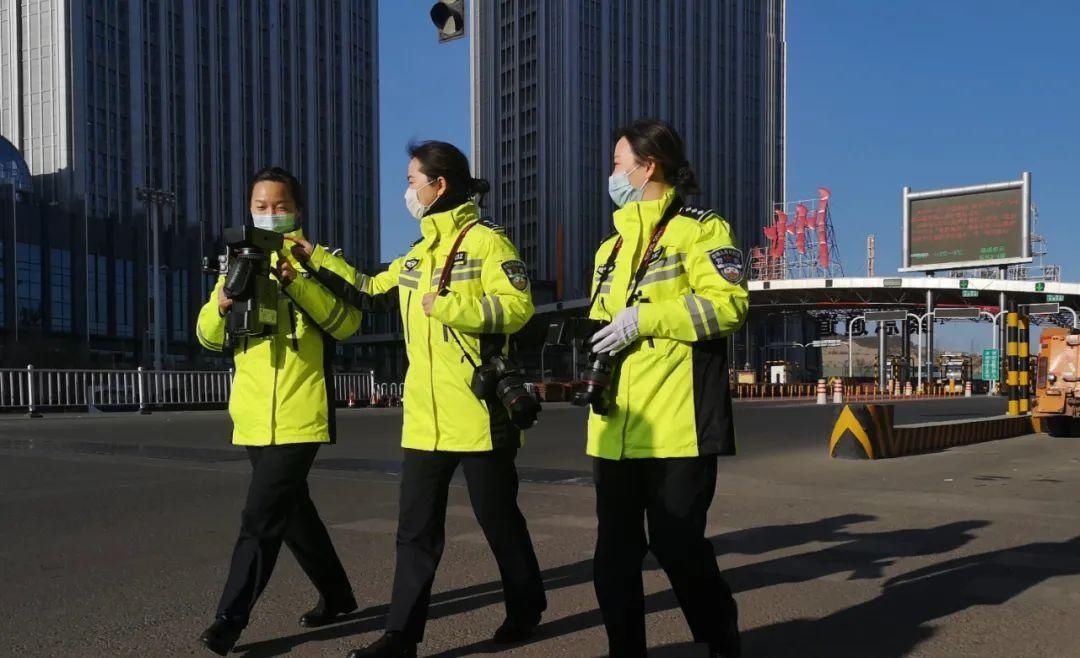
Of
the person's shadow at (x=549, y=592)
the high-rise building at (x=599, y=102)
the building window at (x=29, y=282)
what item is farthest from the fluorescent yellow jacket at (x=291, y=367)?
the high-rise building at (x=599, y=102)

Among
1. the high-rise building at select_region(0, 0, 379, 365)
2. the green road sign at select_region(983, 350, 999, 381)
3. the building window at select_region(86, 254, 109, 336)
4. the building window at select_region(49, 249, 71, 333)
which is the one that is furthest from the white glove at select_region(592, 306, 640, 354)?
the building window at select_region(86, 254, 109, 336)

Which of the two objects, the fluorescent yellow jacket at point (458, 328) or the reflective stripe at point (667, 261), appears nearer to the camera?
the reflective stripe at point (667, 261)

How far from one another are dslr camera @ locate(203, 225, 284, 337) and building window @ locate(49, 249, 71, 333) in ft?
186

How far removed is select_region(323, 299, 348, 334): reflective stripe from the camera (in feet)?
11.8

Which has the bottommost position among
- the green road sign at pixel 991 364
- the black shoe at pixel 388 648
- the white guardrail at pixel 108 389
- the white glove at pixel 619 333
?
the green road sign at pixel 991 364

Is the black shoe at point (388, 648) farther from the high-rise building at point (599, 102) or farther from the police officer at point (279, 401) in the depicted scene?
the high-rise building at point (599, 102)

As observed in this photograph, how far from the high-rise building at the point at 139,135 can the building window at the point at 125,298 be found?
0.27ft

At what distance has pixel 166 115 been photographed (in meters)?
64.7

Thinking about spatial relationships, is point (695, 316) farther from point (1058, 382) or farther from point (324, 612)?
point (1058, 382)

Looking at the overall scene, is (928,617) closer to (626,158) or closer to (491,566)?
(491,566)

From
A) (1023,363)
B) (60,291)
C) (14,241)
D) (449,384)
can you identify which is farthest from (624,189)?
(60,291)

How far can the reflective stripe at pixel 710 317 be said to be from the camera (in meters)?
2.92

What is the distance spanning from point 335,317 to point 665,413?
132 centimetres

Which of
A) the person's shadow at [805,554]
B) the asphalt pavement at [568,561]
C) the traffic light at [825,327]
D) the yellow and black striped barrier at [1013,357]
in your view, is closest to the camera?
the asphalt pavement at [568,561]
